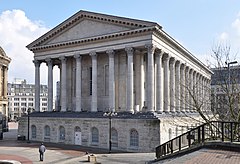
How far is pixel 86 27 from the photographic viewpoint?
41781 millimetres

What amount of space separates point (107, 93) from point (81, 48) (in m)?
7.56

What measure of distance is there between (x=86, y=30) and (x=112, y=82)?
9049 millimetres

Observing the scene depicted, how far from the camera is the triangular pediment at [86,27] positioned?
121ft

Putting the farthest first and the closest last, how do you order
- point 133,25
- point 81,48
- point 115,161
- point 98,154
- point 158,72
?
1. point 81,48
2. point 158,72
3. point 133,25
4. point 98,154
5. point 115,161

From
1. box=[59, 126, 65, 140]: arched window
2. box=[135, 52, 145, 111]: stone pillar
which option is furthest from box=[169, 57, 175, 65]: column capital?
box=[59, 126, 65, 140]: arched window

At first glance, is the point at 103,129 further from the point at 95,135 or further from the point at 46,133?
the point at 46,133

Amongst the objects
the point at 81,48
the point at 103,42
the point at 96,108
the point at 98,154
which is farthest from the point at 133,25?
the point at 98,154

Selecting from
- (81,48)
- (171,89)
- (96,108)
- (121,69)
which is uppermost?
(81,48)

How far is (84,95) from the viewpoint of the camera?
44875 millimetres

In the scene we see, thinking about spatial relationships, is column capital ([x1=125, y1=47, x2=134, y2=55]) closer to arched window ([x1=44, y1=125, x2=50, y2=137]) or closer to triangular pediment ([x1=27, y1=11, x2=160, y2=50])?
triangular pediment ([x1=27, y1=11, x2=160, y2=50])

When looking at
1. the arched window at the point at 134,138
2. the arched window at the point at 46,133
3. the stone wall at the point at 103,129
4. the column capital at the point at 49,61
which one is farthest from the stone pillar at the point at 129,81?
the column capital at the point at 49,61

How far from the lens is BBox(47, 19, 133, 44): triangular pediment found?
39000 mm

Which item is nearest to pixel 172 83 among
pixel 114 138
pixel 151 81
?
pixel 151 81

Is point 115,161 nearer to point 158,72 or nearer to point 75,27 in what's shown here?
point 158,72
